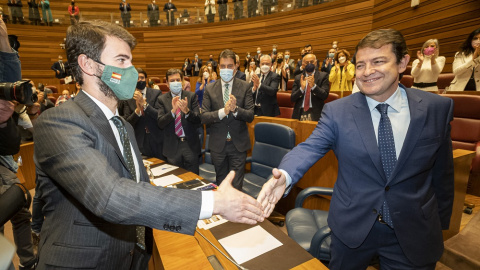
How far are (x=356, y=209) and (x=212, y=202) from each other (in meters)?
0.82

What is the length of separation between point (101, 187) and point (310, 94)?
11.2 ft

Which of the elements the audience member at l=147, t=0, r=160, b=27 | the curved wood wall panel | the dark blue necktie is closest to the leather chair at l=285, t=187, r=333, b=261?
the dark blue necktie

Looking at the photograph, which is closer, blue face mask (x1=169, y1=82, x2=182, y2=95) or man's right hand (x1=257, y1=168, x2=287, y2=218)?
man's right hand (x1=257, y1=168, x2=287, y2=218)

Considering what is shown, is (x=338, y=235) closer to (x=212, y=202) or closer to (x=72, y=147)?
(x=212, y=202)

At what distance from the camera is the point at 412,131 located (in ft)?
4.00

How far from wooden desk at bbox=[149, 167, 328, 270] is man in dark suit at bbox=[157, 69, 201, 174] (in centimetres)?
156

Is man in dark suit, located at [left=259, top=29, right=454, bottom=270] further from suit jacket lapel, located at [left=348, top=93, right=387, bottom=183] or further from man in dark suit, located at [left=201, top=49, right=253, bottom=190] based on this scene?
man in dark suit, located at [left=201, top=49, right=253, bottom=190]

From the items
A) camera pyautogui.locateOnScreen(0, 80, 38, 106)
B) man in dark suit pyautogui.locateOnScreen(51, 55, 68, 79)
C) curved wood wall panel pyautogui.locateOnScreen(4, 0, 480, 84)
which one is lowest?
camera pyautogui.locateOnScreen(0, 80, 38, 106)

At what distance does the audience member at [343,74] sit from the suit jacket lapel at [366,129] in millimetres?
3478

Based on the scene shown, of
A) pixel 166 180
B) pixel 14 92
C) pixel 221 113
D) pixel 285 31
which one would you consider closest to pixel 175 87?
pixel 221 113

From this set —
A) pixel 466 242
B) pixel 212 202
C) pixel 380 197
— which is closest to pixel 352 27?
pixel 466 242

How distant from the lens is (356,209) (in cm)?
127

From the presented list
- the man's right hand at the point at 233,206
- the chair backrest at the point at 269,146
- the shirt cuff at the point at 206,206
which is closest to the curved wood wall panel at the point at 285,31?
the chair backrest at the point at 269,146

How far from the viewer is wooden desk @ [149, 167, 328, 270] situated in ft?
3.56
